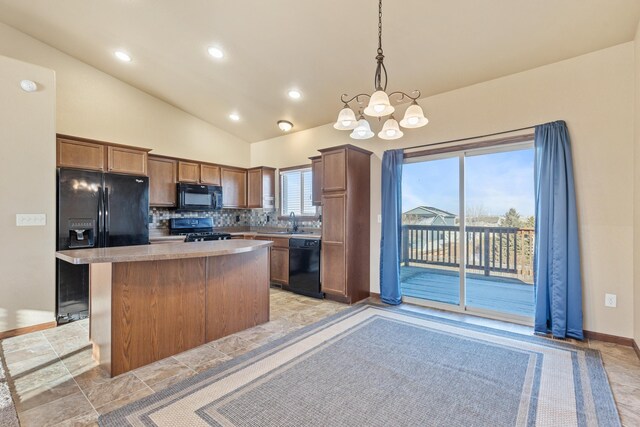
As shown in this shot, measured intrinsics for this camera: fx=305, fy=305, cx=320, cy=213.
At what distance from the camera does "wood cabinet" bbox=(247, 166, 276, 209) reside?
595cm

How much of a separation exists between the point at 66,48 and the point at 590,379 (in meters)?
6.65

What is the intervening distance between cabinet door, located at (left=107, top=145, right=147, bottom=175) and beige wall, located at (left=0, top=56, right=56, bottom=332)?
2.35 feet

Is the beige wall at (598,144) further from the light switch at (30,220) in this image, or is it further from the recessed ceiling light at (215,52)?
the light switch at (30,220)

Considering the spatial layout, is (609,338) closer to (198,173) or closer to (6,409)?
(6,409)

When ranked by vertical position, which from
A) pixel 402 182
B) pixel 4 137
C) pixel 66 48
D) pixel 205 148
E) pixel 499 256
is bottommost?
pixel 499 256

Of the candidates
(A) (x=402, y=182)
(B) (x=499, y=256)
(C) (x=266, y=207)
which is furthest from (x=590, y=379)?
(C) (x=266, y=207)

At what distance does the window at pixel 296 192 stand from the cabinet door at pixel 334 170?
107cm

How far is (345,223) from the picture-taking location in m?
4.21

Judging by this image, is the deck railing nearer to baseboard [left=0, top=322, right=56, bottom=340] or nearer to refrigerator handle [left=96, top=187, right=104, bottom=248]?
refrigerator handle [left=96, top=187, right=104, bottom=248]

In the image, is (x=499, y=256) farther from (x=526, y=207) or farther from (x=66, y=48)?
(x=66, y=48)

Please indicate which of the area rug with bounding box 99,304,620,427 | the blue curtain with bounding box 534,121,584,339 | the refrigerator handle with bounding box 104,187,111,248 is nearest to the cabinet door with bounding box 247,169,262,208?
the refrigerator handle with bounding box 104,187,111,248

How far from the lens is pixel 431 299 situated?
166 inches

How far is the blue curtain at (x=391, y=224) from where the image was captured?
4219 millimetres

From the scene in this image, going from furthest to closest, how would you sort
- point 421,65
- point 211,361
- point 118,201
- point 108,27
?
point 118,201
point 108,27
point 421,65
point 211,361
